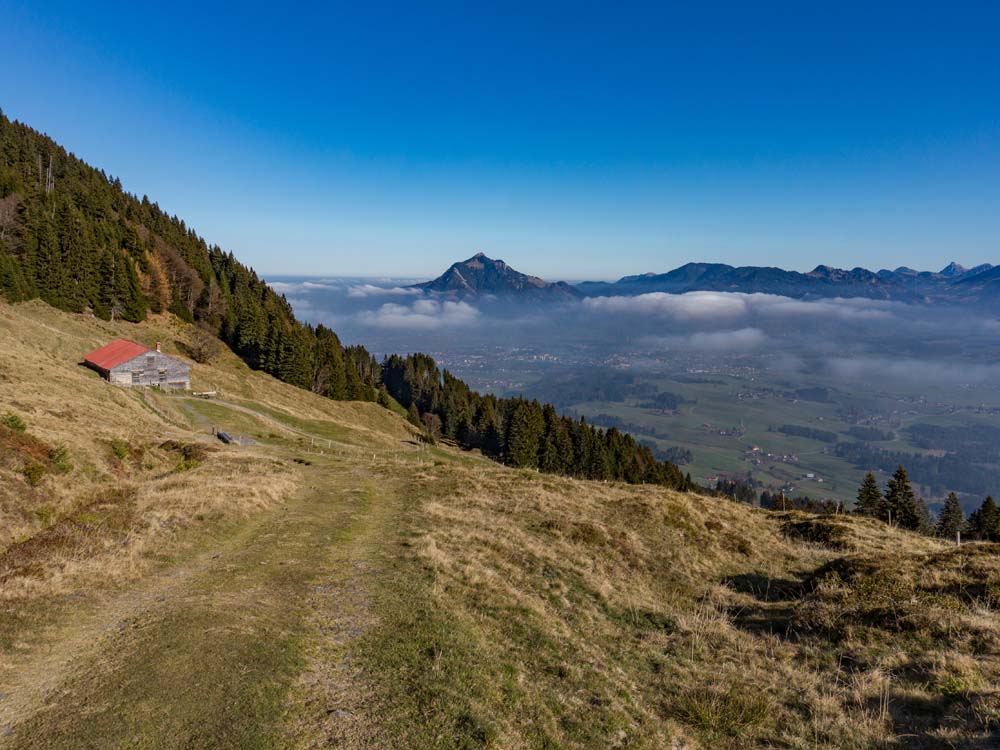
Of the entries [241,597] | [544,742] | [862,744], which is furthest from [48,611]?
[862,744]

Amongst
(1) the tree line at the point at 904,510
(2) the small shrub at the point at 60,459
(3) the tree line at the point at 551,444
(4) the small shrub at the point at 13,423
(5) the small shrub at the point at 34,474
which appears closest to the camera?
(5) the small shrub at the point at 34,474

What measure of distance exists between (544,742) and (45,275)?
106048 mm

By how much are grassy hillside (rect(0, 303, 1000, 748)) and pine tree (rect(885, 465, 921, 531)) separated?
56.2 m

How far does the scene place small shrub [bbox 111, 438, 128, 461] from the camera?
25.5 metres

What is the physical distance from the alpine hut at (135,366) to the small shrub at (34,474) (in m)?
47.1

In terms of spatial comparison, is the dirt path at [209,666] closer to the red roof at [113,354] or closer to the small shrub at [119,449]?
the small shrub at [119,449]

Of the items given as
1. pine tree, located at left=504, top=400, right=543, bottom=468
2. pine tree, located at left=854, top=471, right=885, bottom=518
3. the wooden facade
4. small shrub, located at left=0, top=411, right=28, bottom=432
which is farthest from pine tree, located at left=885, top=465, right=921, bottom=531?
the wooden facade

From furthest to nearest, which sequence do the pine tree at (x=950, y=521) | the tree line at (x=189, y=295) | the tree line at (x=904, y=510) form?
the tree line at (x=189, y=295)
the pine tree at (x=950, y=521)
the tree line at (x=904, y=510)

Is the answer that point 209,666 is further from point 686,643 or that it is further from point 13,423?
point 13,423

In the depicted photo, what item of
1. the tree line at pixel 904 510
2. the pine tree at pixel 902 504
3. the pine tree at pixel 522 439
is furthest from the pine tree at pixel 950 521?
the pine tree at pixel 522 439

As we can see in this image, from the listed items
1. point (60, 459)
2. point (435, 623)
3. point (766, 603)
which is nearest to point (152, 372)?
point (60, 459)

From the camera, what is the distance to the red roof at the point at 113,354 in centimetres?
5924

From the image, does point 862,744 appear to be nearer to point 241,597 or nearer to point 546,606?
point 546,606

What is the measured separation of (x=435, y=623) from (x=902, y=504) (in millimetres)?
84415
